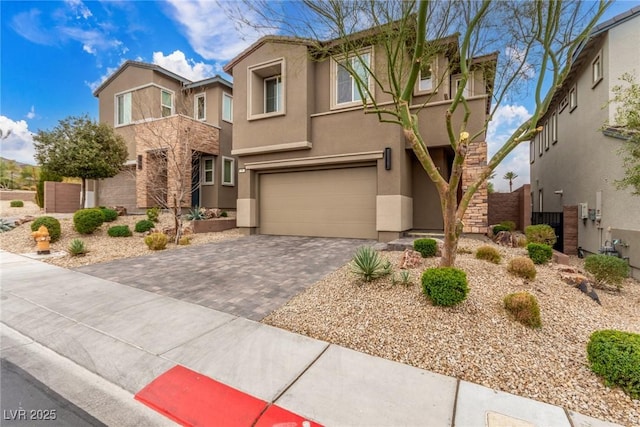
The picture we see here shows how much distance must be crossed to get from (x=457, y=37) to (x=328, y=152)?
17.4ft

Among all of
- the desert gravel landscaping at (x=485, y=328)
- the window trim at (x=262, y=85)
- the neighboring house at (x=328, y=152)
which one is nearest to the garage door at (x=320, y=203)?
the neighboring house at (x=328, y=152)

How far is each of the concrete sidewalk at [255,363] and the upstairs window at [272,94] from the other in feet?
30.5

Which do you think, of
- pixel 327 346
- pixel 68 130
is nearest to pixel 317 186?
pixel 327 346

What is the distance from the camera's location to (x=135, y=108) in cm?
1616

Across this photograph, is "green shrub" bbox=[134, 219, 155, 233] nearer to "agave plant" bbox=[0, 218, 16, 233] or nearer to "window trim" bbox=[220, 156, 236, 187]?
"window trim" bbox=[220, 156, 236, 187]

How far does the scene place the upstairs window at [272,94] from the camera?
11984mm

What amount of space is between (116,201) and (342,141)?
14.7 meters

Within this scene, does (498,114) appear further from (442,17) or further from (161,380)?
(161,380)

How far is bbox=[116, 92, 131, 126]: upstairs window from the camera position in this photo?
54.5ft

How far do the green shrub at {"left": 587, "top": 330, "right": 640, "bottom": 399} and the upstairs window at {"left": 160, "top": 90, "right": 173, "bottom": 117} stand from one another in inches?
739

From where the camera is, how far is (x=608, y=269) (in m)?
5.81

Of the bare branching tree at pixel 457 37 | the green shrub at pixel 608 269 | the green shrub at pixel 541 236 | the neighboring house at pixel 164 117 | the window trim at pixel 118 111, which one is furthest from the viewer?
the window trim at pixel 118 111

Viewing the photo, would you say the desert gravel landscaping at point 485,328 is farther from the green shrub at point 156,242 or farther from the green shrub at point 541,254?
the green shrub at point 156,242

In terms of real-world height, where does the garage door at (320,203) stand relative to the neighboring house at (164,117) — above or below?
below
